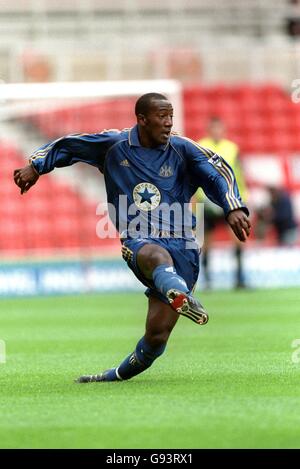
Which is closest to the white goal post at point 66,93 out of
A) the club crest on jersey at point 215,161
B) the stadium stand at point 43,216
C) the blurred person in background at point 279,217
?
the stadium stand at point 43,216

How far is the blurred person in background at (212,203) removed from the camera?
1819cm

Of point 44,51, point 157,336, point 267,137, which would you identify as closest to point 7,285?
point 44,51

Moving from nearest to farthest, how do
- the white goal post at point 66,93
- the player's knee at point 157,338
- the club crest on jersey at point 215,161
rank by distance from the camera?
the player's knee at point 157,338 → the club crest on jersey at point 215,161 → the white goal post at point 66,93

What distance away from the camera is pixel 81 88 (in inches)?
836

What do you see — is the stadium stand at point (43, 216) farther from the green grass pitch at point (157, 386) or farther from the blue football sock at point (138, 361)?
the blue football sock at point (138, 361)

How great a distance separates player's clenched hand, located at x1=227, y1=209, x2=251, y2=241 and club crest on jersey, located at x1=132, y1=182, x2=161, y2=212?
60cm

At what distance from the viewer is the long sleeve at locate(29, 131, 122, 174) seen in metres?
8.27

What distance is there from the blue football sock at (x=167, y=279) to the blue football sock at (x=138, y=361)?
23.7 inches

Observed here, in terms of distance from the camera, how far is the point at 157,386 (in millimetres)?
7949

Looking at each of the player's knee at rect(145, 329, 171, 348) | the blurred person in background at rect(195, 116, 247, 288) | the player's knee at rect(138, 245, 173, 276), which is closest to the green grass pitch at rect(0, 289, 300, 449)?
the player's knee at rect(145, 329, 171, 348)

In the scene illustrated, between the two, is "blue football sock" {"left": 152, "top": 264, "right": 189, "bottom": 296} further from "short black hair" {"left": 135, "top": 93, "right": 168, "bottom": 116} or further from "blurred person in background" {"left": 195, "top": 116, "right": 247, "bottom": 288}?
"blurred person in background" {"left": 195, "top": 116, "right": 247, "bottom": 288}

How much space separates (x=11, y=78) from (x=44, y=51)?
1.07 meters

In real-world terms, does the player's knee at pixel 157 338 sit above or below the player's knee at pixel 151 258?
below
